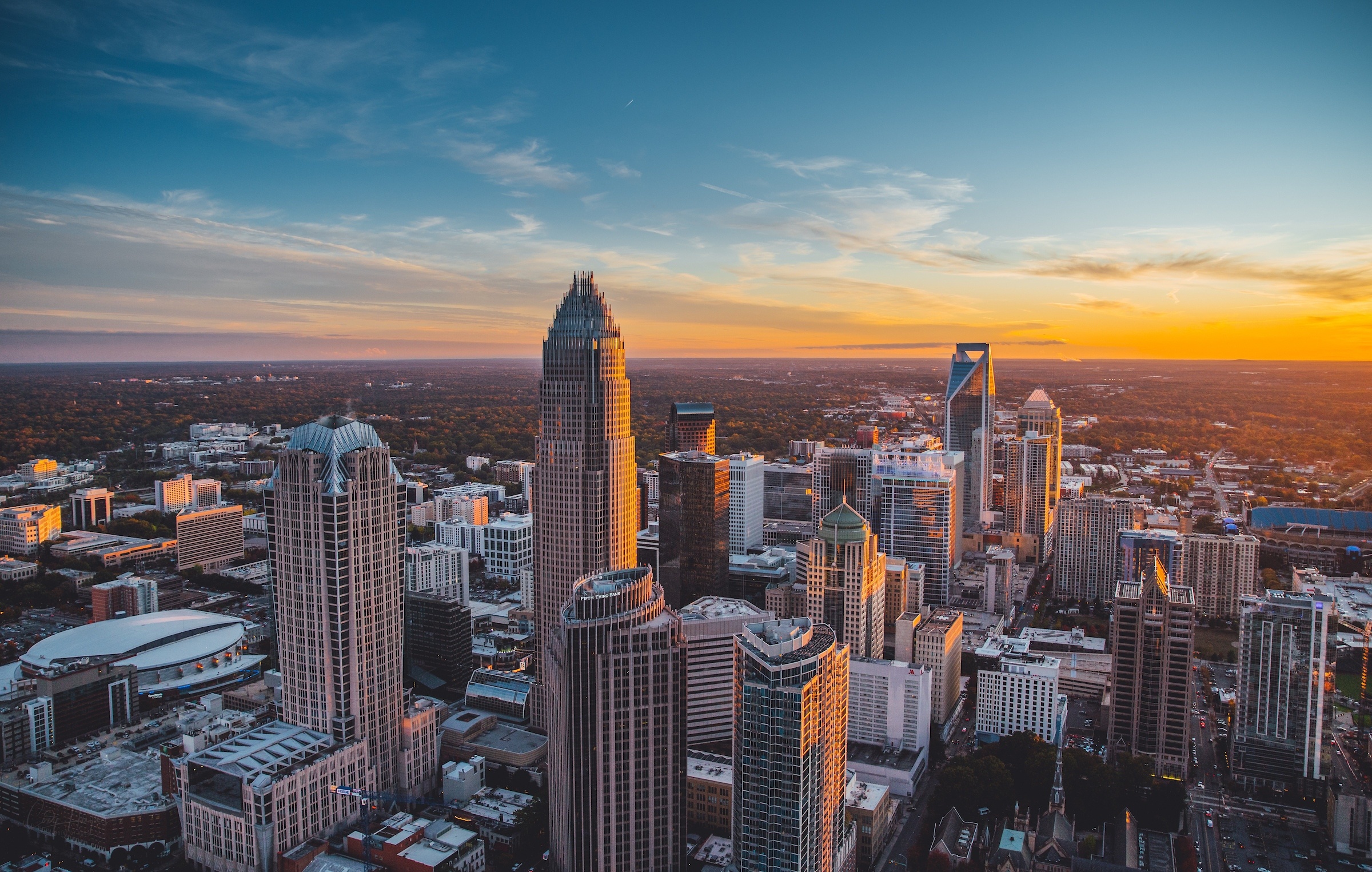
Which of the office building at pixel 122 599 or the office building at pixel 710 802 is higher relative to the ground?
the office building at pixel 122 599

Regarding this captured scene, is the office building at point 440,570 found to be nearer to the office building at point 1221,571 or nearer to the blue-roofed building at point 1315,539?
the office building at point 1221,571

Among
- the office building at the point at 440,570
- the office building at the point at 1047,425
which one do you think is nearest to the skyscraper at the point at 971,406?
the office building at the point at 1047,425

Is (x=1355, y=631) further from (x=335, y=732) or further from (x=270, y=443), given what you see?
(x=270, y=443)

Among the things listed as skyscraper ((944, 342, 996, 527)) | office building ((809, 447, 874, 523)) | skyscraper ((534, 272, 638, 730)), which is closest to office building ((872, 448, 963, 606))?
office building ((809, 447, 874, 523))

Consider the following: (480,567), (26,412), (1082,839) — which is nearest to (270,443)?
(26,412)

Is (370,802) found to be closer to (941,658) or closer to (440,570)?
(941,658)

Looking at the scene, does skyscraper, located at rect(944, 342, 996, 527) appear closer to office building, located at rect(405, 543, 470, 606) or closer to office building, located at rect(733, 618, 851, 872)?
office building, located at rect(405, 543, 470, 606)
